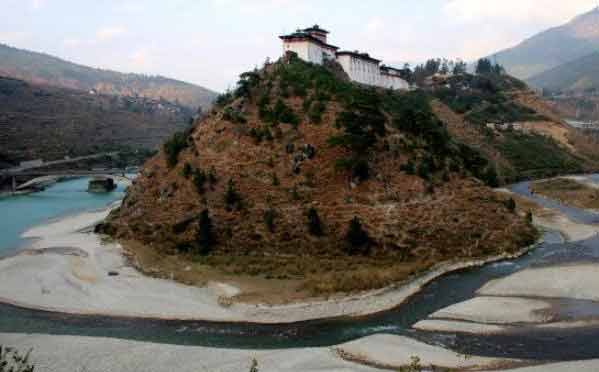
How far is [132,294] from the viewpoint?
42.7m

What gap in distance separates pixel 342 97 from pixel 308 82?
549cm

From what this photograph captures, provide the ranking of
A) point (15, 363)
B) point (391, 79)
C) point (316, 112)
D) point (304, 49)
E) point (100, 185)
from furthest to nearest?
1. point (391, 79)
2. point (100, 185)
3. point (304, 49)
4. point (316, 112)
5. point (15, 363)

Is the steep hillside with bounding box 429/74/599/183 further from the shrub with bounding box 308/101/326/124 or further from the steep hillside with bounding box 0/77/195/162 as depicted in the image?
the steep hillside with bounding box 0/77/195/162

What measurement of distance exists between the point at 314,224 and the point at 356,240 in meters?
4.60

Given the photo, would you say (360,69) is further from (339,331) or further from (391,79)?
(339,331)

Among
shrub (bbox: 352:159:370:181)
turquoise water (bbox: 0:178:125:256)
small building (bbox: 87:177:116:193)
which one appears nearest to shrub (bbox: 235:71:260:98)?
shrub (bbox: 352:159:370:181)

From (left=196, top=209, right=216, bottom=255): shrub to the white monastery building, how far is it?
114 feet

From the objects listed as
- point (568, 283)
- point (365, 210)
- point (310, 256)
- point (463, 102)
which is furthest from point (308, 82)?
point (463, 102)

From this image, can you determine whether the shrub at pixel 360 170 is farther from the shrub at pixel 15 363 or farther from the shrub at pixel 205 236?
the shrub at pixel 15 363

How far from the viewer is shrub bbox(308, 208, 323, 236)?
53000 millimetres

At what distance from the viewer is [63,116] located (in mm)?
184375

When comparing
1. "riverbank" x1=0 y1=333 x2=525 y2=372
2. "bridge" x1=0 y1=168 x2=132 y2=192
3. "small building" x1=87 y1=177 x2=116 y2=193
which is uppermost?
"bridge" x1=0 y1=168 x2=132 y2=192

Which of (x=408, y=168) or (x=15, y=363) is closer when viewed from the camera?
(x=15, y=363)

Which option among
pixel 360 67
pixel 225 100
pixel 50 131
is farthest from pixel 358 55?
pixel 50 131
